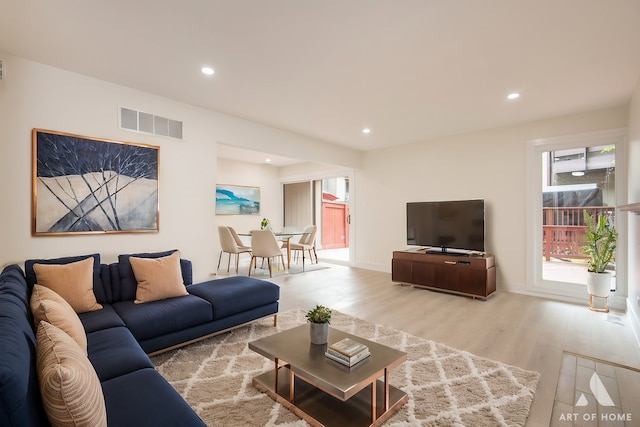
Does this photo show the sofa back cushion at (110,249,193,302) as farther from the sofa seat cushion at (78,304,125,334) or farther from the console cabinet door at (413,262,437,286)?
the console cabinet door at (413,262,437,286)

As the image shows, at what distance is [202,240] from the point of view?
3928mm

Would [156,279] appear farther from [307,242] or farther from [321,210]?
[321,210]

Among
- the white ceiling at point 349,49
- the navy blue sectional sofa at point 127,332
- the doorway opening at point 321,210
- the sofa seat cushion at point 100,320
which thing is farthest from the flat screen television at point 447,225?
the sofa seat cushion at point 100,320

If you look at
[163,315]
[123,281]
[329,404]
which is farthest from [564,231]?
[123,281]

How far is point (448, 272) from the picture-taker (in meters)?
4.58

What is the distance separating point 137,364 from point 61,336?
54 centimetres

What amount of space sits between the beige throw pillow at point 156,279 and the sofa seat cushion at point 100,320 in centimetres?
28

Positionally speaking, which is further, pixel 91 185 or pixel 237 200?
pixel 237 200

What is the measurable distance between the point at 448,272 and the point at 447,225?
2.57ft

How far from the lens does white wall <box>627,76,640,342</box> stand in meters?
3.05

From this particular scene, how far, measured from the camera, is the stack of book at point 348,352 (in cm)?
181

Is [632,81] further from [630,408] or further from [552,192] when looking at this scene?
[630,408]

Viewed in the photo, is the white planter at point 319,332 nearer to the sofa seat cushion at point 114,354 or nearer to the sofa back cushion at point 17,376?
the sofa seat cushion at point 114,354

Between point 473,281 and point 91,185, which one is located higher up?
point 91,185
